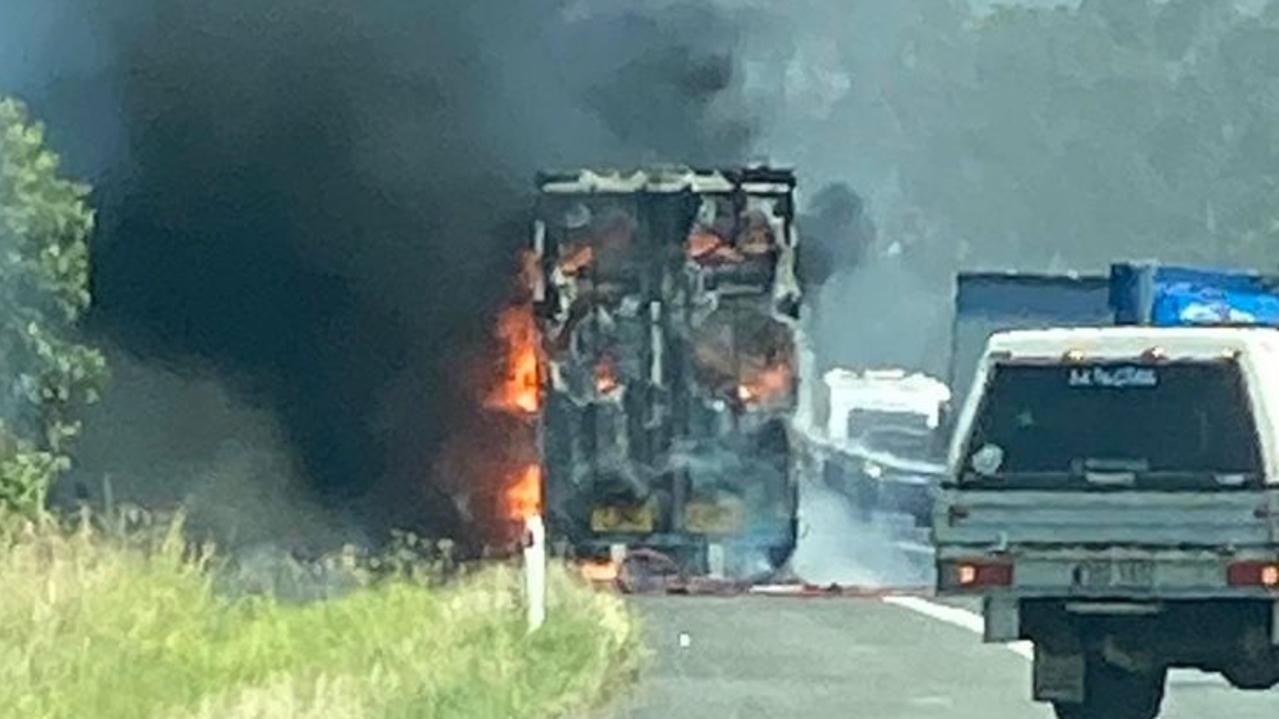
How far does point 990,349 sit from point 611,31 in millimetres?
20330

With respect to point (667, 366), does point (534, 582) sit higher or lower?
lower

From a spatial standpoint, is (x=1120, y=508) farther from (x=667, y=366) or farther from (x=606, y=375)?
(x=606, y=375)

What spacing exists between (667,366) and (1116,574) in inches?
637

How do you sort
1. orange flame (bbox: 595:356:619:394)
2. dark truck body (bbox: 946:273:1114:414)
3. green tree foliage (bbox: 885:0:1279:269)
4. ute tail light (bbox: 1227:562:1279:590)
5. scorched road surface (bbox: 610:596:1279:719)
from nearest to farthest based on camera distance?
ute tail light (bbox: 1227:562:1279:590) < scorched road surface (bbox: 610:596:1279:719) < orange flame (bbox: 595:356:619:394) < dark truck body (bbox: 946:273:1114:414) < green tree foliage (bbox: 885:0:1279:269)

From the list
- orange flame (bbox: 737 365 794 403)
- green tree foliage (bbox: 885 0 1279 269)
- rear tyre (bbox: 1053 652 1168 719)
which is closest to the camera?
rear tyre (bbox: 1053 652 1168 719)

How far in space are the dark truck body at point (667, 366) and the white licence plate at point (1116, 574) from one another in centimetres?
1546

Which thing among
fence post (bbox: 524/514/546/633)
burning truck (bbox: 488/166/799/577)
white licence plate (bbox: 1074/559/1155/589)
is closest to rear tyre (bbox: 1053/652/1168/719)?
white licence plate (bbox: 1074/559/1155/589)

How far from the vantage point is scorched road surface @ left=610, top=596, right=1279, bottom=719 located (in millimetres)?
20531

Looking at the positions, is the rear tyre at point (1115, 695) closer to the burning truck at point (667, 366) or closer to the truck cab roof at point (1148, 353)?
the truck cab roof at point (1148, 353)

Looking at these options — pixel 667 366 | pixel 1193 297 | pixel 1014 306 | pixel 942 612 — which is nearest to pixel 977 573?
pixel 942 612

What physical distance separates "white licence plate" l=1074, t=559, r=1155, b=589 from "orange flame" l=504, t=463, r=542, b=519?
16.4m

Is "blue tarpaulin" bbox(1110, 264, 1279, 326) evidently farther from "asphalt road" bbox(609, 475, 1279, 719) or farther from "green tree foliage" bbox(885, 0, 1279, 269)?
"green tree foliage" bbox(885, 0, 1279, 269)

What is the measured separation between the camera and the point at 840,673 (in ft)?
76.3

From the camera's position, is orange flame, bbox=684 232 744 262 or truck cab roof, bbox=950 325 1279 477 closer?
truck cab roof, bbox=950 325 1279 477
